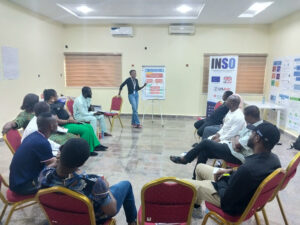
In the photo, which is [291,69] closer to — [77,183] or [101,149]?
[101,149]

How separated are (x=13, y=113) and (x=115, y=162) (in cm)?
301

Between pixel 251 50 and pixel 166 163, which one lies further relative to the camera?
pixel 251 50

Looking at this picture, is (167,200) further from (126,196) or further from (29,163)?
(29,163)

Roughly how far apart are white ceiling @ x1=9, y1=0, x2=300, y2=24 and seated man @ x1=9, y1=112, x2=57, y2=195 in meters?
3.89

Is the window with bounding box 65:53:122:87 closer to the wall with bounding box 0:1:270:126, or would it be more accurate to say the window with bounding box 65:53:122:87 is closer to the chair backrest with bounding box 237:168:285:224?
the wall with bounding box 0:1:270:126

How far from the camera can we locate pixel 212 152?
8.77 ft

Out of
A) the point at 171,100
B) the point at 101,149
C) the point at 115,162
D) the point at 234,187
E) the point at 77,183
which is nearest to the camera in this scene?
the point at 77,183

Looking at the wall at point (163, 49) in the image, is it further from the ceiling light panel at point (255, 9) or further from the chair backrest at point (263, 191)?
the chair backrest at point (263, 191)

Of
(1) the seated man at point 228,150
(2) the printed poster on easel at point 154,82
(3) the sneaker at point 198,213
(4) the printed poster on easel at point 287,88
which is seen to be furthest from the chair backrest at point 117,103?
(4) the printed poster on easel at point 287,88

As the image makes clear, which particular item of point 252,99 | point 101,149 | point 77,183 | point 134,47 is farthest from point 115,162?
point 252,99

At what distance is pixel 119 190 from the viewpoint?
5.73 feet

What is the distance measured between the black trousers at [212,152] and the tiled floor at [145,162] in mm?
553

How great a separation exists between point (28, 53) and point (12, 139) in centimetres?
393

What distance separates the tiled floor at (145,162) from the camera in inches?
91.2
